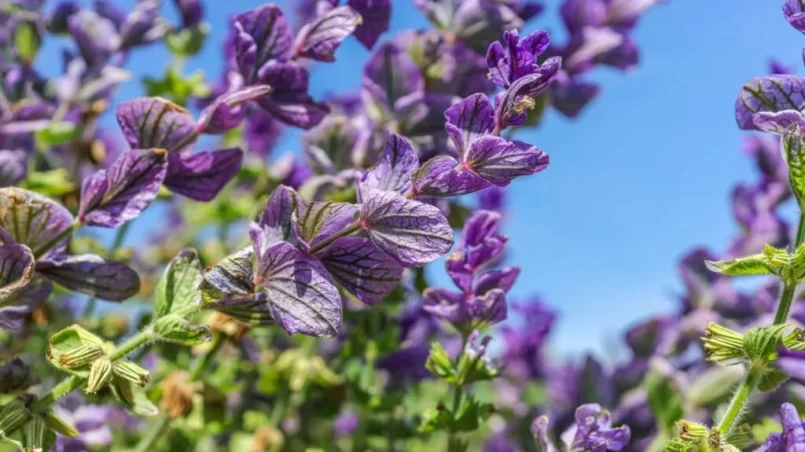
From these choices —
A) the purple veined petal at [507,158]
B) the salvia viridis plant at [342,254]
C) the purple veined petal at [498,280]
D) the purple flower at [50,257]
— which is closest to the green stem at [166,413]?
the salvia viridis plant at [342,254]

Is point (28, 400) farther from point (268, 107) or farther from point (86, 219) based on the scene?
point (268, 107)

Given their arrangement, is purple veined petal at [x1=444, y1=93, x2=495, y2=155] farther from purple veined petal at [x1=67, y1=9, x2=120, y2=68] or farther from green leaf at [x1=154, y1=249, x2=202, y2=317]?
purple veined petal at [x1=67, y1=9, x2=120, y2=68]

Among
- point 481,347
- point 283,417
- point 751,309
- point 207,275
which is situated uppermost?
point 207,275

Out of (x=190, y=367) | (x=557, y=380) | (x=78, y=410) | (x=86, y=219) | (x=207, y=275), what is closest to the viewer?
(x=207, y=275)

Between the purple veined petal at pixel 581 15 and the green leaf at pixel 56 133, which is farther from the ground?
the purple veined petal at pixel 581 15

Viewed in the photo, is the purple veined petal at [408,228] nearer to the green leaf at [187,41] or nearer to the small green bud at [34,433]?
the small green bud at [34,433]

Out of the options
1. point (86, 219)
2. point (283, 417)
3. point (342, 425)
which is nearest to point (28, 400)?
point (86, 219)
